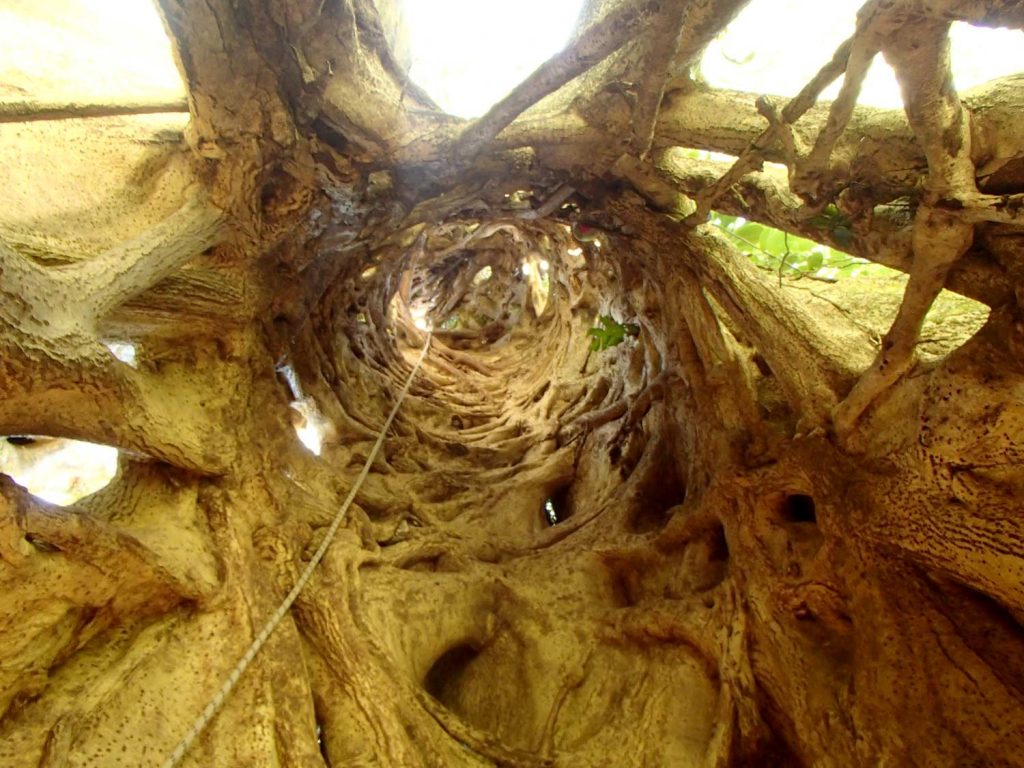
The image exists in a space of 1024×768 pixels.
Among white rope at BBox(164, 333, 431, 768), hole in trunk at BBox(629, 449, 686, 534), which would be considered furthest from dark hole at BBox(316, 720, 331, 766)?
hole in trunk at BBox(629, 449, 686, 534)

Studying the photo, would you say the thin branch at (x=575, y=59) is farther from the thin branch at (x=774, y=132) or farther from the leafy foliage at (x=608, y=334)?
the leafy foliage at (x=608, y=334)

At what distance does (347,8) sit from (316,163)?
651 mm

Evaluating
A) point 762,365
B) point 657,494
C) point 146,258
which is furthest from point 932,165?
point 146,258

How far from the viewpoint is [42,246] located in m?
2.36

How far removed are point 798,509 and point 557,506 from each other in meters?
2.18

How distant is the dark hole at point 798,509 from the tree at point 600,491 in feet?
0.21

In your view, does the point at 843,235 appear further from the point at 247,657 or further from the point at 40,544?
the point at 40,544

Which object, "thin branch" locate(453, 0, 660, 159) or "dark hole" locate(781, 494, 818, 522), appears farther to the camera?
"dark hole" locate(781, 494, 818, 522)

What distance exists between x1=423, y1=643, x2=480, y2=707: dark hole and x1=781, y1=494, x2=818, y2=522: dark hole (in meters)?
1.59

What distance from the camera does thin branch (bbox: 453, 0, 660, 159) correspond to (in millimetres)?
1989

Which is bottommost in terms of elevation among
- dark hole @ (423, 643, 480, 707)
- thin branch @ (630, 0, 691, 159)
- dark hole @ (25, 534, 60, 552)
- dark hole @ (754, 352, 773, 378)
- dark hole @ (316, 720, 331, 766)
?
dark hole @ (316, 720, 331, 766)

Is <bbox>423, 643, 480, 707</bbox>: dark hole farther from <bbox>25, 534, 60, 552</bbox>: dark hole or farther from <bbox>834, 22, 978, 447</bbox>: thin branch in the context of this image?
<bbox>834, 22, 978, 447</bbox>: thin branch

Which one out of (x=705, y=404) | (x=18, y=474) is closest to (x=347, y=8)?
(x=705, y=404)

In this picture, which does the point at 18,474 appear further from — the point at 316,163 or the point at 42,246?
the point at 316,163
